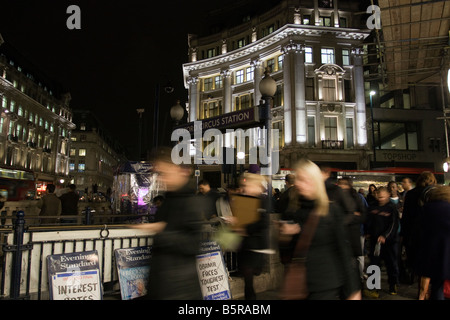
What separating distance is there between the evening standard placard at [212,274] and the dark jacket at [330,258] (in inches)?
104

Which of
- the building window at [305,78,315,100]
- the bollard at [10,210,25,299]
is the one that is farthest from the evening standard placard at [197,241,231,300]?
the building window at [305,78,315,100]

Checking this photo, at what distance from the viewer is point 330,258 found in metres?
3.35

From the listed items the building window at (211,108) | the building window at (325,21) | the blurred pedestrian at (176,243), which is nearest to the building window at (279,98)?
the building window at (325,21)

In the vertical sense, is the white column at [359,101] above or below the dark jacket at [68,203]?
above

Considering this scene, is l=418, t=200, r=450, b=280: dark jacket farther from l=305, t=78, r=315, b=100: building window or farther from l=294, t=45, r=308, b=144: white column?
l=305, t=78, r=315, b=100: building window

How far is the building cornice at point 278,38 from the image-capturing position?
35688 millimetres

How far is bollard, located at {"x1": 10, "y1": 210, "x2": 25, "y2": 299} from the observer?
4.62 meters

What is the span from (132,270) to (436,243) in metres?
4.77

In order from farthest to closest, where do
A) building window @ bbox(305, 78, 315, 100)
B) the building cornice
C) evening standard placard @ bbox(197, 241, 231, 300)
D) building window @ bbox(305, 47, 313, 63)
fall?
building window @ bbox(305, 47, 313, 63), the building cornice, building window @ bbox(305, 78, 315, 100), evening standard placard @ bbox(197, 241, 231, 300)

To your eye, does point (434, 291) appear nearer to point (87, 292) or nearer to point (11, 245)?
point (87, 292)

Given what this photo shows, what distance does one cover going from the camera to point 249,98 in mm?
41219

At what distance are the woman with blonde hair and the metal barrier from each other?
3.33 metres

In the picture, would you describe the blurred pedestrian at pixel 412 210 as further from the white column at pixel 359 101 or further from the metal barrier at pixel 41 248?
the white column at pixel 359 101

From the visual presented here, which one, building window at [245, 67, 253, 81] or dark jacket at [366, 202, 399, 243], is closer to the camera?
dark jacket at [366, 202, 399, 243]
